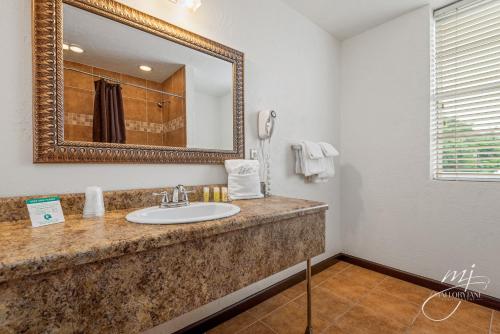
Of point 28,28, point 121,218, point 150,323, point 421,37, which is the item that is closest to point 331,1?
point 421,37

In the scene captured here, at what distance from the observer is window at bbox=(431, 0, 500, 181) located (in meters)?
1.64

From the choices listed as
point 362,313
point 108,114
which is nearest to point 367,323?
point 362,313

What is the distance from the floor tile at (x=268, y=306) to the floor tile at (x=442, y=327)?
79 cm

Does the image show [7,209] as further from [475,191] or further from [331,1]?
[475,191]

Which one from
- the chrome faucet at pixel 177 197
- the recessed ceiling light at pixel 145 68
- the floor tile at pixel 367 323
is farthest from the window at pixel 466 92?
the recessed ceiling light at pixel 145 68

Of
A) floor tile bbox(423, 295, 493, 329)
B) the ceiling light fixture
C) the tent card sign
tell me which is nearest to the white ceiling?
the ceiling light fixture

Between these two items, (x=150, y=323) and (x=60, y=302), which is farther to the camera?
(x=150, y=323)

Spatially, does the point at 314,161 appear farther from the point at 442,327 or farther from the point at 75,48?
the point at 75,48

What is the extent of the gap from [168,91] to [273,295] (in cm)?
Result: 158

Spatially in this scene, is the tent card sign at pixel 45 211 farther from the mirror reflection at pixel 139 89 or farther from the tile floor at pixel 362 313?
the tile floor at pixel 362 313

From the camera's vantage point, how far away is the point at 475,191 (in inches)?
65.4

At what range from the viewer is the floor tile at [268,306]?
5.16 feet

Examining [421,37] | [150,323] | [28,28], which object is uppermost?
[421,37]

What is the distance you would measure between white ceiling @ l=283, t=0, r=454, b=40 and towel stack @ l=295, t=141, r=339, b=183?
1103mm
